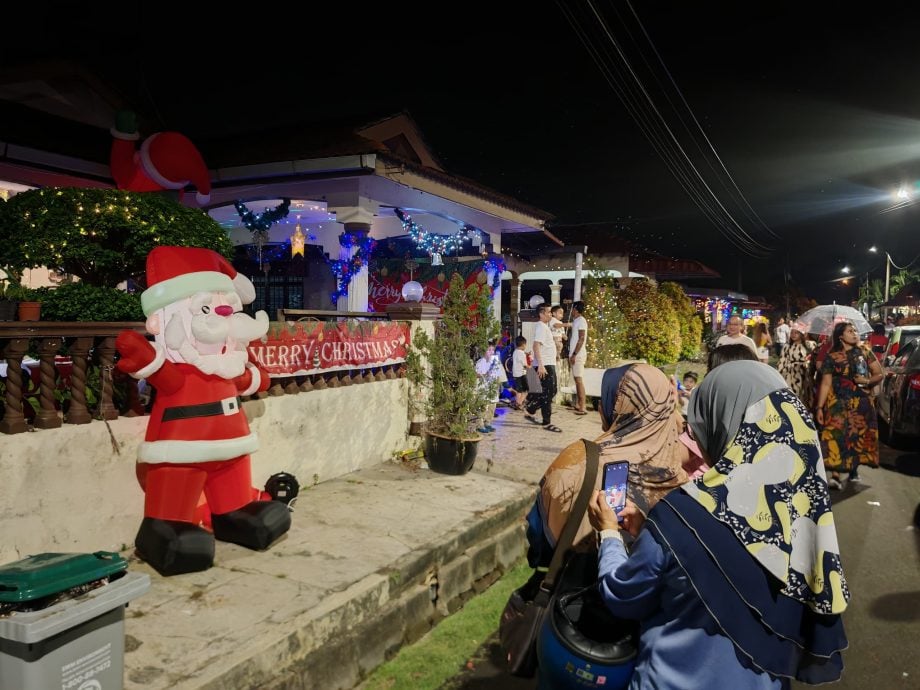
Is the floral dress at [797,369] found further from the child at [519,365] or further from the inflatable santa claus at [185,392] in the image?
the inflatable santa claus at [185,392]

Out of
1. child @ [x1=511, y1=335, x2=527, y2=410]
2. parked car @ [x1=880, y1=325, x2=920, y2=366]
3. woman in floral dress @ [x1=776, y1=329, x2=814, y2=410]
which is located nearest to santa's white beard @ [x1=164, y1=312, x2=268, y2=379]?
child @ [x1=511, y1=335, x2=527, y2=410]

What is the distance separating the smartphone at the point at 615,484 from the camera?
2.32m

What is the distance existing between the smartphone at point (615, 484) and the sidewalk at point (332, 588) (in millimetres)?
1879

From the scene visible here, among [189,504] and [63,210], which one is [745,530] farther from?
[63,210]

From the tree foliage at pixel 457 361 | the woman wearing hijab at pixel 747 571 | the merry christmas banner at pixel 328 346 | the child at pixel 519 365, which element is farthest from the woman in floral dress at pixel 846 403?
the woman wearing hijab at pixel 747 571

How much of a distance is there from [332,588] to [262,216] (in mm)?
9077

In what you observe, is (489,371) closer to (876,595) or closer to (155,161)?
(155,161)

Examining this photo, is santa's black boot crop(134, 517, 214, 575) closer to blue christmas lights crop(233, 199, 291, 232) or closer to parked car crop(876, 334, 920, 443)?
blue christmas lights crop(233, 199, 291, 232)

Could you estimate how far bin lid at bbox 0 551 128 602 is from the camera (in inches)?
90.7

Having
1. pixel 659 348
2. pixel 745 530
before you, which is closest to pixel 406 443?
pixel 745 530

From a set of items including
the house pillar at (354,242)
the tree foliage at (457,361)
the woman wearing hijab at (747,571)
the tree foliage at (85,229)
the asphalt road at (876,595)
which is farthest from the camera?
the house pillar at (354,242)

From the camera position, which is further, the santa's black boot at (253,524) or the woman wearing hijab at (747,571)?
the santa's black boot at (253,524)

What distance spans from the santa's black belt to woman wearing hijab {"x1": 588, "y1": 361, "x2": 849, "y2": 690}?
9.62ft

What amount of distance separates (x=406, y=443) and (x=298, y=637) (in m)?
4.22
